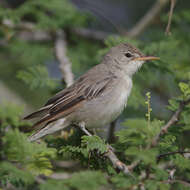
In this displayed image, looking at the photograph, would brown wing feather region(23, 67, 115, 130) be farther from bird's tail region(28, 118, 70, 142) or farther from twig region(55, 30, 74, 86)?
twig region(55, 30, 74, 86)

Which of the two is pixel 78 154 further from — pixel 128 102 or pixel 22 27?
pixel 22 27

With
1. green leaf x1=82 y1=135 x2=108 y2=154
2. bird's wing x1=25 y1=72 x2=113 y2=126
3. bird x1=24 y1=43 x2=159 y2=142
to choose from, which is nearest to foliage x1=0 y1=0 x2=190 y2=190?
green leaf x1=82 y1=135 x2=108 y2=154

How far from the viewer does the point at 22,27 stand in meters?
5.61

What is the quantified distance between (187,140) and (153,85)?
1.45 metres

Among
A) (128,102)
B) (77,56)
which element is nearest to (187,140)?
(128,102)

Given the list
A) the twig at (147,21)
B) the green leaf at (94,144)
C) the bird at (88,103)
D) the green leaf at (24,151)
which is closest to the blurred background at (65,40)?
the twig at (147,21)

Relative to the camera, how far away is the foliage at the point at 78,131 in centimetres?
207

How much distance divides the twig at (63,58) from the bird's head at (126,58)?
1.93 feet

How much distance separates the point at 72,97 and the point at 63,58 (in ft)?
3.62

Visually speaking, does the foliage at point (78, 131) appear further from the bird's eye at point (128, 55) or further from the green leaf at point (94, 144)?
the bird's eye at point (128, 55)

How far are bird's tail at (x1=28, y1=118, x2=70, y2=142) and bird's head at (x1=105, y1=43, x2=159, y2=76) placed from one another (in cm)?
108

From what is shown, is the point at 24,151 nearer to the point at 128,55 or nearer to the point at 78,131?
the point at 78,131

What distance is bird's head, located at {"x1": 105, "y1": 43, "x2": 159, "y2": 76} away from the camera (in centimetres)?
421

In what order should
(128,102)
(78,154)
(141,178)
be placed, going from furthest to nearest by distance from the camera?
(128,102) → (78,154) → (141,178)
